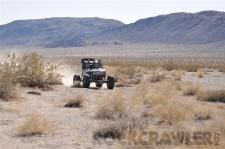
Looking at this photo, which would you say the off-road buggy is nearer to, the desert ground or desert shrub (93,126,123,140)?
the desert ground

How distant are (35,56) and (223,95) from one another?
1114cm

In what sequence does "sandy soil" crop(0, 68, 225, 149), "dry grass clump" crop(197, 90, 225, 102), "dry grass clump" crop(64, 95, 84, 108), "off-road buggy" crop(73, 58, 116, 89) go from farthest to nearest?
1. "off-road buggy" crop(73, 58, 116, 89)
2. "dry grass clump" crop(197, 90, 225, 102)
3. "dry grass clump" crop(64, 95, 84, 108)
4. "sandy soil" crop(0, 68, 225, 149)

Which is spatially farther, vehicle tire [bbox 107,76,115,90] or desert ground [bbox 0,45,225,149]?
vehicle tire [bbox 107,76,115,90]

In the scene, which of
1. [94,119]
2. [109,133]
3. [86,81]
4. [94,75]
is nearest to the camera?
[109,133]

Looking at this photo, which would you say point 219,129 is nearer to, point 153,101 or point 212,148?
point 212,148

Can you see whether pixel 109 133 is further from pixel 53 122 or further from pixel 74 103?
pixel 74 103

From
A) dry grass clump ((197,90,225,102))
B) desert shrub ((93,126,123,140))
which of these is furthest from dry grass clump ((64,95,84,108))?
desert shrub ((93,126,123,140))

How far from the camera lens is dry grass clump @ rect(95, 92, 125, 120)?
17.2 meters

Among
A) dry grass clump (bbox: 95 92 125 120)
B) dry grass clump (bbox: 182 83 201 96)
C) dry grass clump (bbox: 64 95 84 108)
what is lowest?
dry grass clump (bbox: 182 83 201 96)

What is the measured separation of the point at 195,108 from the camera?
18.6 meters

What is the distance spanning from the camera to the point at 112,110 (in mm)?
17688

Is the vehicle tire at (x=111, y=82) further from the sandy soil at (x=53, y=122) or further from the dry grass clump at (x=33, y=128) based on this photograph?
the dry grass clump at (x=33, y=128)

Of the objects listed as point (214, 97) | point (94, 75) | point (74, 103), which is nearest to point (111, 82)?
point (94, 75)

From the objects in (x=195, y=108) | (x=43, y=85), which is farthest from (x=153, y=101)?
(x=43, y=85)
